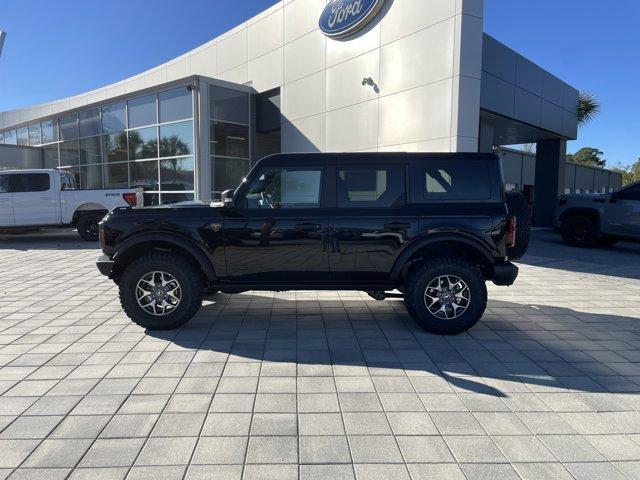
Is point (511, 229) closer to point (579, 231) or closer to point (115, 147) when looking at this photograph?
point (579, 231)

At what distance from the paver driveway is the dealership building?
631 centimetres

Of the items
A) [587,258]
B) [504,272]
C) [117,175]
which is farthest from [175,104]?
[504,272]

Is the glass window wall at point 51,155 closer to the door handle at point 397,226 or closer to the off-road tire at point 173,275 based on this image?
the off-road tire at point 173,275

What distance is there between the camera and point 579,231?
464 inches

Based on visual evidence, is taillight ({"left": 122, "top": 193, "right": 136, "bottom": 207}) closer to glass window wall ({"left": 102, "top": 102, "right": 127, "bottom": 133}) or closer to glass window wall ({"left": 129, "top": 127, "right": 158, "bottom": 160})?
glass window wall ({"left": 129, "top": 127, "right": 158, "bottom": 160})

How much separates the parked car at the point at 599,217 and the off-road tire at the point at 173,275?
10.6m

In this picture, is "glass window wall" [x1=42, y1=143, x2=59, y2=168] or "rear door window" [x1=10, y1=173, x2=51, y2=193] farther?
"glass window wall" [x1=42, y1=143, x2=59, y2=168]

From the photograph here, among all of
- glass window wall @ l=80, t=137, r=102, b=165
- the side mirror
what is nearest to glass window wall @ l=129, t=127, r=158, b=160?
glass window wall @ l=80, t=137, r=102, b=165

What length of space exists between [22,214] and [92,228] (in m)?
1.85

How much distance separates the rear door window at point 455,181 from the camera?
4.65 meters

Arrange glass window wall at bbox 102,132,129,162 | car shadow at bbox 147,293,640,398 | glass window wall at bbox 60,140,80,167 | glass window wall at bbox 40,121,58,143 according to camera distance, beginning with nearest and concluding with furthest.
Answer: car shadow at bbox 147,293,640,398, glass window wall at bbox 102,132,129,162, glass window wall at bbox 60,140,80,167, glass window wall at bbox 40,121,58,143

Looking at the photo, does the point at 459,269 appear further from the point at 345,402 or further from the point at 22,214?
the point at 22,214

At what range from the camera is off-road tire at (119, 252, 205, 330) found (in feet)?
15.4

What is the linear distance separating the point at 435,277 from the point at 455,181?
1.05 meters
